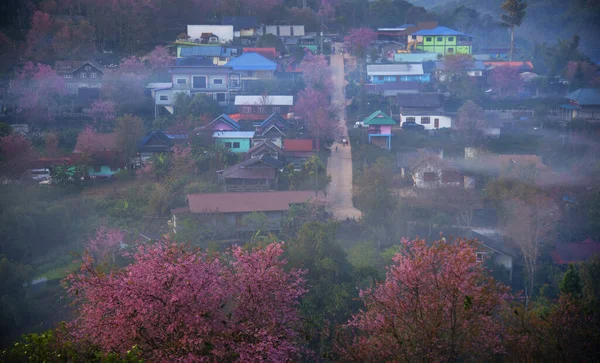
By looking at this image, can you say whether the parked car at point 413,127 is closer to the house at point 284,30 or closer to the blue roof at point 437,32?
the blue roof at point 437,32

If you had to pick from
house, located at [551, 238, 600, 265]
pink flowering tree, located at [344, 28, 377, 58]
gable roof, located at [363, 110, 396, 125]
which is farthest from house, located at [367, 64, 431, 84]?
house, located at [551, 238, 600, 265]

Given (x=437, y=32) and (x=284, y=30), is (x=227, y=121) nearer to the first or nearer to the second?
(x=284, y=30)

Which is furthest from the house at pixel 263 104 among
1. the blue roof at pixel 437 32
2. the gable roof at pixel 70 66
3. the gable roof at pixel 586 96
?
the blue roof at pixel 437 32

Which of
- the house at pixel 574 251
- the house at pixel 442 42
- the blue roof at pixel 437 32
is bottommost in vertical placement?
the house at pixel 574 251

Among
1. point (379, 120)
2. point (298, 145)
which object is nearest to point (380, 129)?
point (379, 120)

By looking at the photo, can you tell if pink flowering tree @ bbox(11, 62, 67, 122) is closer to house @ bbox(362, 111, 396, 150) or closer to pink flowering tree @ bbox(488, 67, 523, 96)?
house @ bbox(362, 111, 396, 150)

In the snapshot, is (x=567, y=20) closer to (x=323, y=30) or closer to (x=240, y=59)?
(x=323, y=30)
